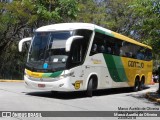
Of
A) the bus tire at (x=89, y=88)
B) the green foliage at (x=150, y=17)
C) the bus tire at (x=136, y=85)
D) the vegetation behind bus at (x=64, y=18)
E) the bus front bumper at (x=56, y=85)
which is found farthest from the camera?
the bus tire at (x=136, y=85)

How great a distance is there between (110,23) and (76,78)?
2559 centimetres

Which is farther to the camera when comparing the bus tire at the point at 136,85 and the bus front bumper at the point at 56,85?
the bus tire at the point at 136,85

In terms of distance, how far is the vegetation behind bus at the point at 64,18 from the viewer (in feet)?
57.5

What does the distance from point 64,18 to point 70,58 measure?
1785 centimetres

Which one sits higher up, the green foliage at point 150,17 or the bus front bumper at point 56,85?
the green foliage at point 150,17

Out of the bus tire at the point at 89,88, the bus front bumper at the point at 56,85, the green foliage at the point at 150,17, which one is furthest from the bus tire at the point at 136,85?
the bus front bumper at the point at 56,85

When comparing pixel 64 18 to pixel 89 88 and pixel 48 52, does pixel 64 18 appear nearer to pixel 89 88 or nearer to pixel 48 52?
pixel 89 88

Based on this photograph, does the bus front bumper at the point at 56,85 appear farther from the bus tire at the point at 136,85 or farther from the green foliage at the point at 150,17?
the bus tire at the point at 136,85

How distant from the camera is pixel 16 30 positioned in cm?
3366

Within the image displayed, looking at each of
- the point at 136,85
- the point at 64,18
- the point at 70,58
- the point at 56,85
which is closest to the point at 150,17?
the point at 70,58

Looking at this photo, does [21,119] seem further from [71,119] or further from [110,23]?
[110,23]

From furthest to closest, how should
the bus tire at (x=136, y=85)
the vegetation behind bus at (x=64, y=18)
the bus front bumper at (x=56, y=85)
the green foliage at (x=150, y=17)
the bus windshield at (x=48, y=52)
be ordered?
1. the bus tire at (x=136, y=85)
2. the vegetation behind bus at (x=64, y=18)
3. the green foliage at (x=150, y=17)
4. the bus windshield at (x=48, y=52)
5. the bus front bumper at (x=56, y=85)

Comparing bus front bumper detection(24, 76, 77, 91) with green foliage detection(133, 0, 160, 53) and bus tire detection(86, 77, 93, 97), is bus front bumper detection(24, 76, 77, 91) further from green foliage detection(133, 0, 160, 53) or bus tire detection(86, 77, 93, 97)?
green foliage detection(133, 0, 160, 53)

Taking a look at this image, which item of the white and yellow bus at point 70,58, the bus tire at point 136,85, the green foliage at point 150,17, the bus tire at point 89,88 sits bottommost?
the bus tire at point 136,85
